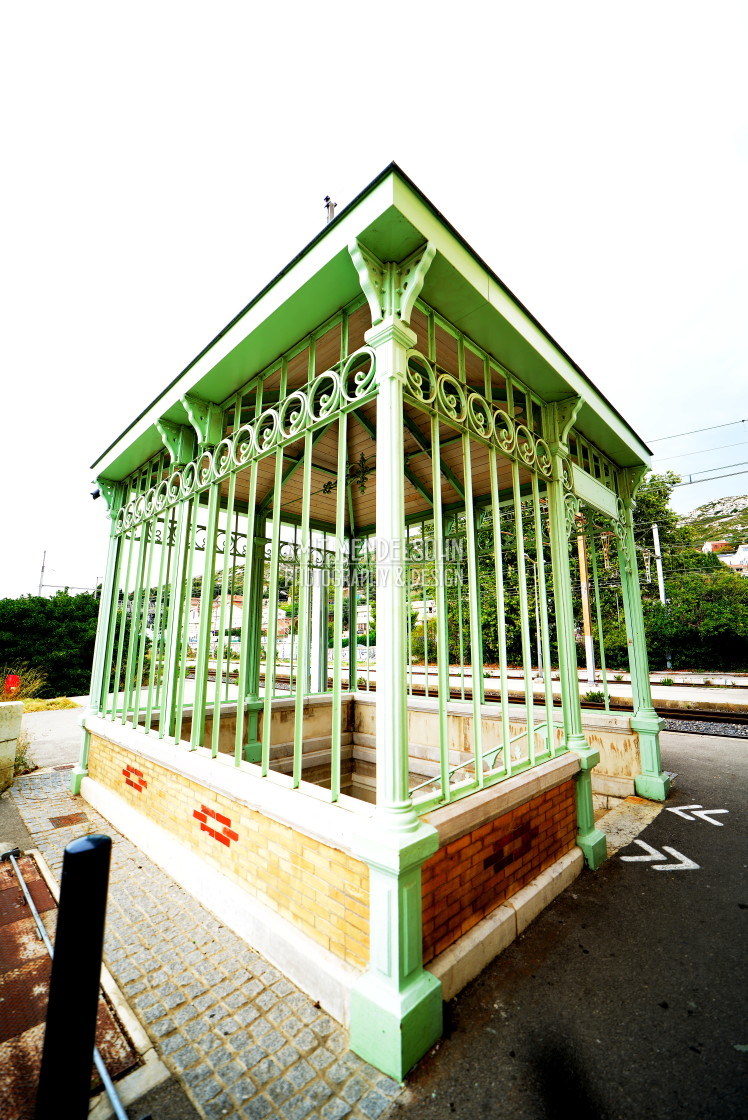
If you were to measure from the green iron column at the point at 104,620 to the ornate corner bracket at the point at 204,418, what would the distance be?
2.45 metres

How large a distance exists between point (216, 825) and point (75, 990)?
7.10 ft

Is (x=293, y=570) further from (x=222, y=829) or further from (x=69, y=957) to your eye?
(x=69, y=957)

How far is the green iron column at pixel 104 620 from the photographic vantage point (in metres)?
5.27

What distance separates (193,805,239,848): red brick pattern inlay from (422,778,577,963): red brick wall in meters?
1.37

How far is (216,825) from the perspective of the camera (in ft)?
10.1

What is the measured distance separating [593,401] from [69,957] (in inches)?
187

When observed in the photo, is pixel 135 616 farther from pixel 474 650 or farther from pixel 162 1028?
pixel 474 650

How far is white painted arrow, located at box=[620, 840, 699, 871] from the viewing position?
355 cm

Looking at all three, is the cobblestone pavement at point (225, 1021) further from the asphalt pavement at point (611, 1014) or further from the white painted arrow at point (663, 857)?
the white painted arrow at point (663, 857)

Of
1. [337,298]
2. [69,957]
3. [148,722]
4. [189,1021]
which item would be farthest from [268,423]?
[189,1021]

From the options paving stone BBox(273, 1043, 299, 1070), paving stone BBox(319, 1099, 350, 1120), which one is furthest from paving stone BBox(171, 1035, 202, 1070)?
paving stone BBox(319, 1099, 350, 1120)

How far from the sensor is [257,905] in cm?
263

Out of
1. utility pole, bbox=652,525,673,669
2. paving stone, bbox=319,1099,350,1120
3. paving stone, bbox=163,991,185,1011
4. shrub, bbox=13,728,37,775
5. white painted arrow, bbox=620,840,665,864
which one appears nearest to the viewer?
paving stone, bbox=319,1099,350,1120

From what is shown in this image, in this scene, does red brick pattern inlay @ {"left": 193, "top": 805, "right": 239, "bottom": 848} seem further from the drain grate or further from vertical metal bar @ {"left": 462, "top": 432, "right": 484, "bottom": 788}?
the drain grate
